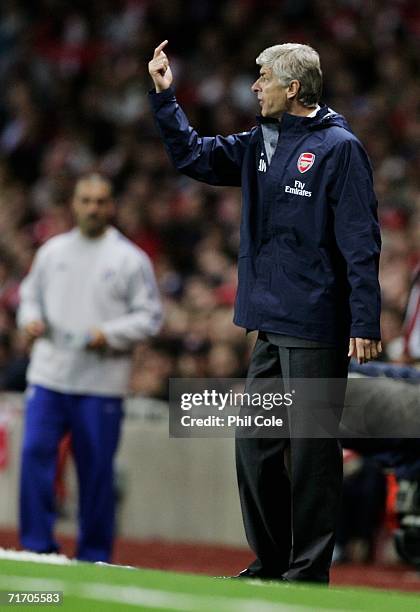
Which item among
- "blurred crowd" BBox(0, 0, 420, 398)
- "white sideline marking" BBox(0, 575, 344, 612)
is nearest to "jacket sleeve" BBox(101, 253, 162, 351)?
"blurred crowd" BBox(0, 0, 420, 398)

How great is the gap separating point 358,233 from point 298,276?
31 cm

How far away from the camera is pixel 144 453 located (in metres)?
11.7

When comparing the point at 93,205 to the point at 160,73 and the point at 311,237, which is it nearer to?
the point at 160,73

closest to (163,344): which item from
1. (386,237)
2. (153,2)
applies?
(386,237)

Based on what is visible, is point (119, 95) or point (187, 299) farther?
point (119, 95)

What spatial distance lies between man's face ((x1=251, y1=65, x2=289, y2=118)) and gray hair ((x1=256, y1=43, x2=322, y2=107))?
0.02 meters

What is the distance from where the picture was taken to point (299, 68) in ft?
20.2

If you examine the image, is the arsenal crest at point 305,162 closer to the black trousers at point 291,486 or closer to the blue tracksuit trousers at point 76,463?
the black trousers at point 291,486

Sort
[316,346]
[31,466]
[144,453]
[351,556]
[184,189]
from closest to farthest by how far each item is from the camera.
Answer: [316,346] < [31,466] < [351,556] < [144,453] < [184,189]

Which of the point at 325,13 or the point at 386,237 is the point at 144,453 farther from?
the point at 325,13

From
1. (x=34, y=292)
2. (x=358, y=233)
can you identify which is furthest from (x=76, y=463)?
(x=358, y=233)

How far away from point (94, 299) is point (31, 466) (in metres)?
1.08

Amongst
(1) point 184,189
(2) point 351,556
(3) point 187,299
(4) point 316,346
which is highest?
(1) point 184,189

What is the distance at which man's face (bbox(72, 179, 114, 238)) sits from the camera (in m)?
9.17
